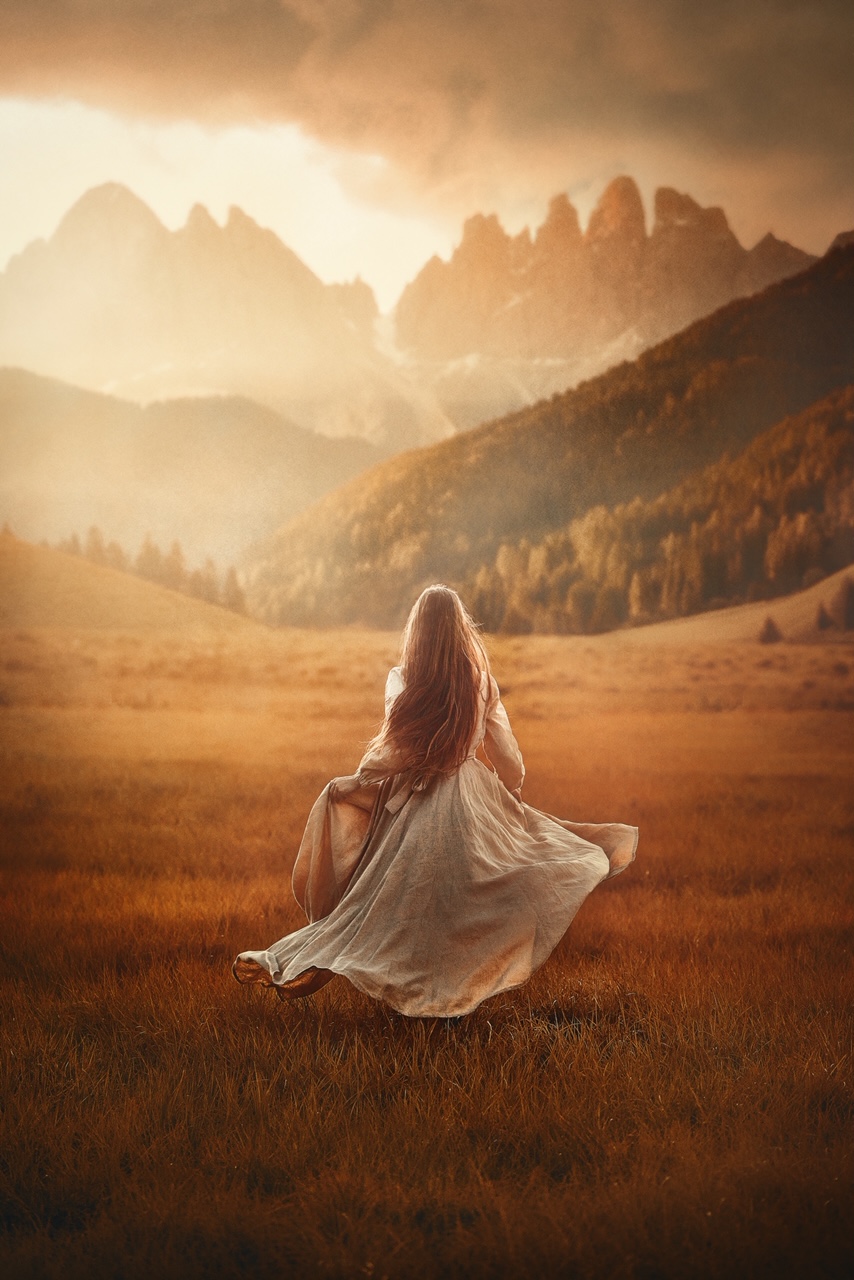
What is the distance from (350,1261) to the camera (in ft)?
7.13

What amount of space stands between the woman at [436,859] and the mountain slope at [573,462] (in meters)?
3.34

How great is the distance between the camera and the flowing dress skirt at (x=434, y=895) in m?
2.93

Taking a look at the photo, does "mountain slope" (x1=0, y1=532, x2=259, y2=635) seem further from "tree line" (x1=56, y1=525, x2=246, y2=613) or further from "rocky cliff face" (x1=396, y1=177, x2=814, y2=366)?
"rocky cliff face" (x1=396, y1=177, x2=814, y2=366)

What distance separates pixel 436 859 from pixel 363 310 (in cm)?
503

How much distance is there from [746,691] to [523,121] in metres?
4.02

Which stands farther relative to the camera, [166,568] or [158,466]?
[158,466]

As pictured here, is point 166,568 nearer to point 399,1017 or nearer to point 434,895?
point 399,1017

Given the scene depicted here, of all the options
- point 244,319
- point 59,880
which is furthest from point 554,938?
point 244,319

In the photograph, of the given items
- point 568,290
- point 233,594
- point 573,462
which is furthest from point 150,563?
point 568,290

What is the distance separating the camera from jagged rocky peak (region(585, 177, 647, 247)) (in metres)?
6.81

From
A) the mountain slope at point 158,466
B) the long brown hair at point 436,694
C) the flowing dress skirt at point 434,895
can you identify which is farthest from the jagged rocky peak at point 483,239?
the flowing dress skirt at point 434,895

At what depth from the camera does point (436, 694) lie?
10.4 ft

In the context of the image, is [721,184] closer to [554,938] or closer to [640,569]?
[640,569]

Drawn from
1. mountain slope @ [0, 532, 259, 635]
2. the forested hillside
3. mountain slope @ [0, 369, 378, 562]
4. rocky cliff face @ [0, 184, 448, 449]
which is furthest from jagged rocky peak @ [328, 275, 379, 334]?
mountain slope @ [0, 532, 259, 635]
